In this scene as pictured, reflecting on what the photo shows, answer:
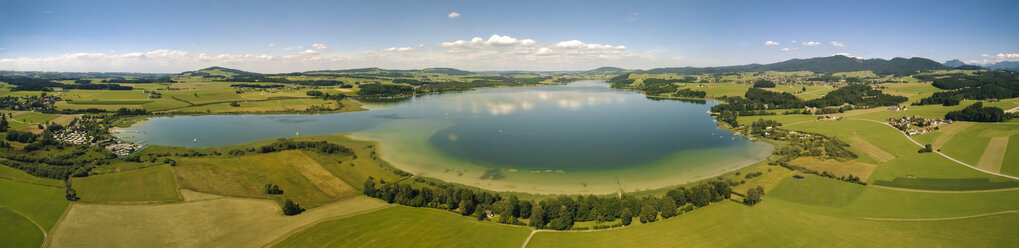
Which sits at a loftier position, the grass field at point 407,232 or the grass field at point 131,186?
the grass field at point 131,186

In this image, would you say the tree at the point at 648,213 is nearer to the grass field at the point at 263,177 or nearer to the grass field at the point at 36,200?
the grass field at the point at 263,177

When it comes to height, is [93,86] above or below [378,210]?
above

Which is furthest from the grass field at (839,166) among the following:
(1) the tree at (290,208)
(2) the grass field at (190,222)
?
(1) the tree at (290,208)

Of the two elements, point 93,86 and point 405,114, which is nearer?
point 405,114

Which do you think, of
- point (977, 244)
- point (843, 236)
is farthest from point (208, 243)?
point (977, 244)

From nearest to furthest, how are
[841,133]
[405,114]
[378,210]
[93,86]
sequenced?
[378,210], [841,133], [405,114], [93,86]

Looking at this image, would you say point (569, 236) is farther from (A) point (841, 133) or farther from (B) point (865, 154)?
(A) point (841, 133)
